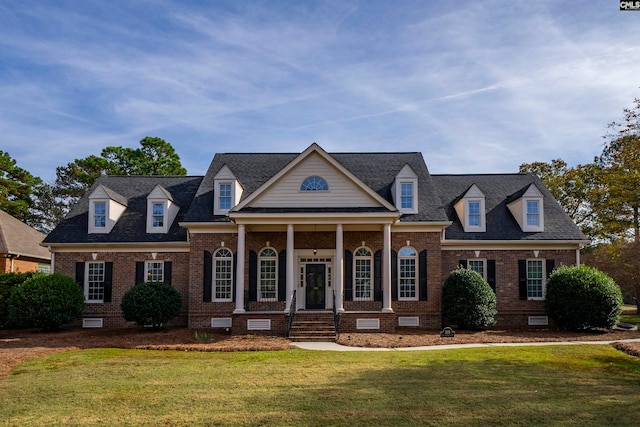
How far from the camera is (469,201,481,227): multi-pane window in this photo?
81.5ft

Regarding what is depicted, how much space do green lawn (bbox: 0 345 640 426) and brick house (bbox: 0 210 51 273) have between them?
14.8 m

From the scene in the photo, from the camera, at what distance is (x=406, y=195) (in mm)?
23891

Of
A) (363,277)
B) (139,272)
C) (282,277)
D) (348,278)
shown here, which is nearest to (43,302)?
(139,272)

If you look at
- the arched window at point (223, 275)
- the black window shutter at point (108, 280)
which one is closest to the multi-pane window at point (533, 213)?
the arched window at point (223, 275)

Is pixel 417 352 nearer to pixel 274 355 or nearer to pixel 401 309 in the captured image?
pixel 274 355

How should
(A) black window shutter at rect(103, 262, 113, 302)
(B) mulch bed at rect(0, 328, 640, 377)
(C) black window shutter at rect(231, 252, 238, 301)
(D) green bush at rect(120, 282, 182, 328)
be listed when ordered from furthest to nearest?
(A) black window shutter at rect(103, 262, 113, 302) → (C) black window shutter at rect(231, 252, 238, 301) → (D) green bush at rect(120, 282, 182, 328) → (B) mulch bed at rect(0, 328, 640, 377)

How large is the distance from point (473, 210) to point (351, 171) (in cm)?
592

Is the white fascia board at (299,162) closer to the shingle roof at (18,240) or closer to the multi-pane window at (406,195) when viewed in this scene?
the multi-pane window at (406,195)

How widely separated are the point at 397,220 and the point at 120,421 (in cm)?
1535

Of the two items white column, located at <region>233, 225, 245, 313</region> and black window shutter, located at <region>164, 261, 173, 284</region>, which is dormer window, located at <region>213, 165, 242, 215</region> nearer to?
white column, located at <region>233, 225, 245, 313</region>

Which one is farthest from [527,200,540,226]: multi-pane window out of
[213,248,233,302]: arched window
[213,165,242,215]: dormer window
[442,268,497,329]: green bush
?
[213,248,233,302]: arched window

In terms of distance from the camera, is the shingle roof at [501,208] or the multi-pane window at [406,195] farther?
the shingle roof at [501,208]

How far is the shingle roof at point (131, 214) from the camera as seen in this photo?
2436 centimetres

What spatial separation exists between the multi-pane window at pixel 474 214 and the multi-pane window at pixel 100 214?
1673cm
